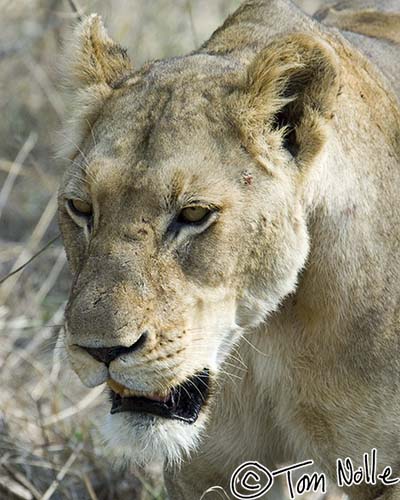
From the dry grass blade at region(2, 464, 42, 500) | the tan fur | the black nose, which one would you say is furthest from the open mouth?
the tan fur

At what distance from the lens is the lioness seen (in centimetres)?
335

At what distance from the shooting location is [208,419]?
12.7ft

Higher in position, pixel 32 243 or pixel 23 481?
pixel 23 481

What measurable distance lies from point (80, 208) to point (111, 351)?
536 mm

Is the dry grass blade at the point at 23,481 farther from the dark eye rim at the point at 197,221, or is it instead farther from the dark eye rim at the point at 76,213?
the dark eye rim at the point at 197,221

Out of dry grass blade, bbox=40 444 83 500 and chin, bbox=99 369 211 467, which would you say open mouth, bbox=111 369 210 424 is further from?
dry grass blade, bbox=40 444 83 500

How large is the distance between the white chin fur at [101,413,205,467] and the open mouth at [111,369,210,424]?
0.06 feet

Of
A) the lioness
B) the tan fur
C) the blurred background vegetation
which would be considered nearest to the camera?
the lioness

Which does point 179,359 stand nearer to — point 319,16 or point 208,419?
point 208,419

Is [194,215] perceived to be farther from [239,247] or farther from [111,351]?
[111,351]

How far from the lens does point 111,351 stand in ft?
10.5

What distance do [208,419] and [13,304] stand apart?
3.13 meters

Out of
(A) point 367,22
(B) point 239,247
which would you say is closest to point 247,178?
(B) point 239,247

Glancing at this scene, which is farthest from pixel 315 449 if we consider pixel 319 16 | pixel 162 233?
pixel 319 16
